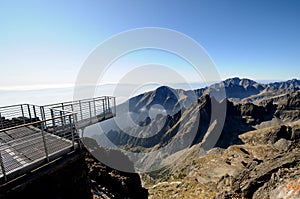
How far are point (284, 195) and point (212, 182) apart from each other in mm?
20731

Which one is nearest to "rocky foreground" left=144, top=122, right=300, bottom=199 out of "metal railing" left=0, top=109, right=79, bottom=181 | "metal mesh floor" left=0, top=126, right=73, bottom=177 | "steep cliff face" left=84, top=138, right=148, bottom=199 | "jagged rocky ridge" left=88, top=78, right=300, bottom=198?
"jagged rocky ridge" left=88, top=78, right=300, bottom=198

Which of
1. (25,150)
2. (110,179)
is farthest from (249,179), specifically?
(25,150)

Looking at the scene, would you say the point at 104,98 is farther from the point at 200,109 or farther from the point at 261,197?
the point at 200,109

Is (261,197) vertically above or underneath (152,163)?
above

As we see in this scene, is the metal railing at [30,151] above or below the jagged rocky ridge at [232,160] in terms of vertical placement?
above

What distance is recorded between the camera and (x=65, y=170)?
25.1 ft

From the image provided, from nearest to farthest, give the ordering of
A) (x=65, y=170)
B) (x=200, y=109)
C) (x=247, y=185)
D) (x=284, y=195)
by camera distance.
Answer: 1. (x=65, y=170)
2. (x=284, y=195)
3. (x=247, y=185)
4. (x=200, y=109)

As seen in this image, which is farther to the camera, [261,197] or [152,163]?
[152,163]

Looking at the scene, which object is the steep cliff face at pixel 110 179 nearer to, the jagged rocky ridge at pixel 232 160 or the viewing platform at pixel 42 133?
the viewing platform at pixel 42 133

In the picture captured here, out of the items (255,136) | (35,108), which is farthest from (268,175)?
(255,136)

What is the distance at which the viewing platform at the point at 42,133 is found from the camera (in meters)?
6.94

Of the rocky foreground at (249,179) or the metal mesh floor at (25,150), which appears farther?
the rocky foreground at (249,179)

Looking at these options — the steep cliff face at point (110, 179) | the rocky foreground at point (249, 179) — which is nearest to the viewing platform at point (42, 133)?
the steep cliff face at point (110, 179)

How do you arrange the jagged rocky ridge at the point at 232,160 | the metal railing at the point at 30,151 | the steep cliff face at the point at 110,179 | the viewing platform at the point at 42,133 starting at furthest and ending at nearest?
the steep cliff face at the point at 110,179
the jagged rocky ridge at the point at 232,160
the viewing platform at the point at 42,133
the metal railing at the point at 30,151
